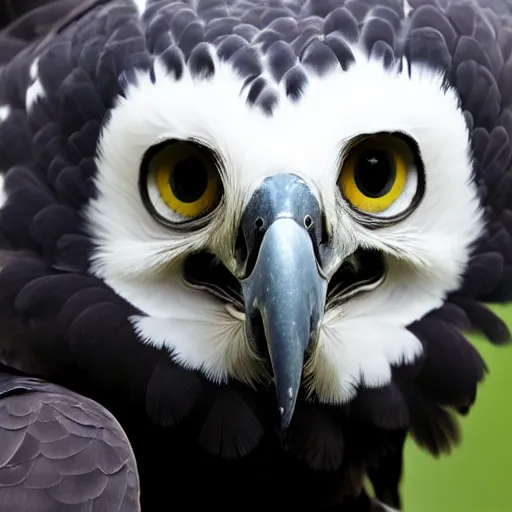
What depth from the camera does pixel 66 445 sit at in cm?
151

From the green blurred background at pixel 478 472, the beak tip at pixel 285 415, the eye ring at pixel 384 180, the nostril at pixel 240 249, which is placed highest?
the eye ring at pixel 384 180

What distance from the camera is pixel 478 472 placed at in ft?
9.56

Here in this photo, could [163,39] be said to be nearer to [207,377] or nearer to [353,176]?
[353,176]

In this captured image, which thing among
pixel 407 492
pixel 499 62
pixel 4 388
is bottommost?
pixel 407 492

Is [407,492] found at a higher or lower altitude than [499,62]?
lower

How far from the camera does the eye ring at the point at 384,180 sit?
61.9 inches

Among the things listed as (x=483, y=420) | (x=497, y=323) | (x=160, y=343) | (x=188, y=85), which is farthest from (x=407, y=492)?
(x=188, y=85)

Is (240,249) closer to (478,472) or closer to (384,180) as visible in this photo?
(384,180)

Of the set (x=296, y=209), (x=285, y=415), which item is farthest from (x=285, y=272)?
(x=285, y=415)

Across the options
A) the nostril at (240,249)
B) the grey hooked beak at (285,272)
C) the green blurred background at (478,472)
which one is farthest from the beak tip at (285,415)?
the green blurred background at (478,472)

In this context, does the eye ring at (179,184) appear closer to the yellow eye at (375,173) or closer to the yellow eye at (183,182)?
the yellow eye at (183,182)

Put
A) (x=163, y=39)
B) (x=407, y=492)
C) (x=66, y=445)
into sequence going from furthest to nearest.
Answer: (x=407, y=492) < (x=163, y=39) < (x=66, y=445)

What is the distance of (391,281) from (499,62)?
13.9 inches

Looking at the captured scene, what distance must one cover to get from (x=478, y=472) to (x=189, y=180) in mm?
1594
